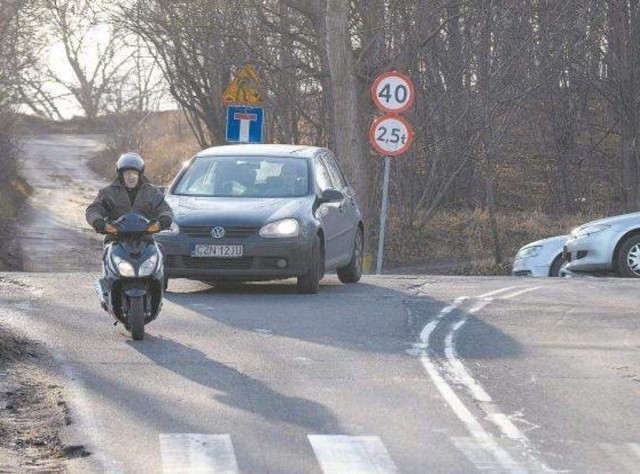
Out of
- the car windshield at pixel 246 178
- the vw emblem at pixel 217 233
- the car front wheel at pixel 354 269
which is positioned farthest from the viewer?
the car front wheel at pixel 354 269

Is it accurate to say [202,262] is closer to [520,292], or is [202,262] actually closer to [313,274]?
[313,274]

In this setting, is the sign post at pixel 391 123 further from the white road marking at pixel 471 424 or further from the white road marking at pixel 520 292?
the white road marking at pixel 471 424

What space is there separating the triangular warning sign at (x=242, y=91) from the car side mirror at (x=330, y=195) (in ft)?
39.1

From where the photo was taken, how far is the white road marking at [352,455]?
28.7ft

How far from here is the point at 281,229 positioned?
17.6 m

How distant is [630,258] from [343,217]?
4.72 meters

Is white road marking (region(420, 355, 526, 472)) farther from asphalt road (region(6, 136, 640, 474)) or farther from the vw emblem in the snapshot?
the vw emblem

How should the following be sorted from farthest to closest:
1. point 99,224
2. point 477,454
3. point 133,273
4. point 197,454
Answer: point 99,224, point 133,273, point 477,454, point 197,454

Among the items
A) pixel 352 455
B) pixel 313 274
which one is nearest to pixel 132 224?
pixel 313 274

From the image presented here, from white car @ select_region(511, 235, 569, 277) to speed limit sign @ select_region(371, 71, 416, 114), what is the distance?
2901 millimetres

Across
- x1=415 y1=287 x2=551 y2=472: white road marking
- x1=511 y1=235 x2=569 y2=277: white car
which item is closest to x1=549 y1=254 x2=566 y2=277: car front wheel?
x1=511 y1=235 x2=569 y2=277: white car

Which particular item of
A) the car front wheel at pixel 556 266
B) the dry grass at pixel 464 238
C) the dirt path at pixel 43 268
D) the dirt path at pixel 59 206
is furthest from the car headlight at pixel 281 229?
the dirt path at pixel 59 206

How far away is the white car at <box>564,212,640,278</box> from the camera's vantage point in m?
22.2

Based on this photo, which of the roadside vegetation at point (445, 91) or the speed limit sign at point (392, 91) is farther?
the roadside vegetation at point (445, 91)
